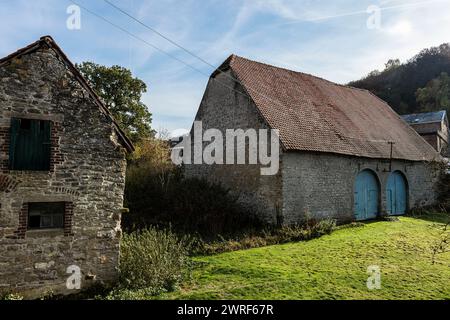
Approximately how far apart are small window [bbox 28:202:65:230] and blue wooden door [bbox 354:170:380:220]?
1337 centimetres

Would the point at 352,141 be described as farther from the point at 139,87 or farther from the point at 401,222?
the point at 139,87

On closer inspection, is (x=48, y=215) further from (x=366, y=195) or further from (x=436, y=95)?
(x=436, y=95)

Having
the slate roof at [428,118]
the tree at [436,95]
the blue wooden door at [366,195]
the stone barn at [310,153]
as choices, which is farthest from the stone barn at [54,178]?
the tree at [436,95]

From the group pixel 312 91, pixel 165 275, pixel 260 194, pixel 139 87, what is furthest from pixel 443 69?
pixel 165 275

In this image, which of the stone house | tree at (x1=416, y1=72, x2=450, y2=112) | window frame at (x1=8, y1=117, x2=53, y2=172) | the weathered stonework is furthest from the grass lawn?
tree at (x1=416, y1=72, x2=450, y2=112)

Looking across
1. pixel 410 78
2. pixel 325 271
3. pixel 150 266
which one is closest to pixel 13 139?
pixel 150 266

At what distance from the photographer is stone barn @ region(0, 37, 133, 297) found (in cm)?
737

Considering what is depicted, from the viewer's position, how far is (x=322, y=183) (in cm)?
1534

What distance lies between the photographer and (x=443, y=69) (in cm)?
5003

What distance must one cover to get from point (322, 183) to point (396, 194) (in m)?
7.10

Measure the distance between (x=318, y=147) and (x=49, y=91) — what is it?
10879 millimetres

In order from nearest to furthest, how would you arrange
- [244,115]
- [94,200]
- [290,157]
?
[94,200] → [290,157] → [244,115]

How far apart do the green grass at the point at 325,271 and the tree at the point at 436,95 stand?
3800cm

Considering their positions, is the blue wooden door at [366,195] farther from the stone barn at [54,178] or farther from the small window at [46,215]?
the small window at [46,215]
